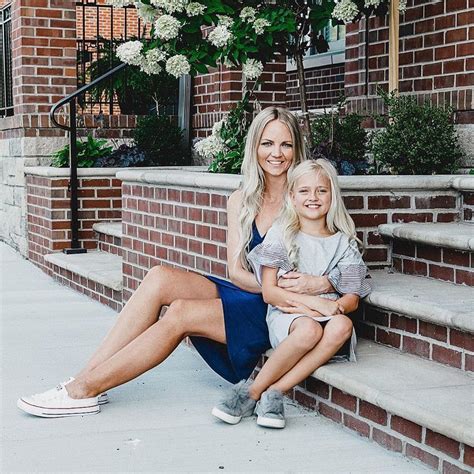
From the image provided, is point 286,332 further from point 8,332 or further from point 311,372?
point 8,332

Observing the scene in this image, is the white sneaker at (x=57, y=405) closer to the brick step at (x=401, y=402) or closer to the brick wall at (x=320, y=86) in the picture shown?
the brick step at (x=401, y=402)

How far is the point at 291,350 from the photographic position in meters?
3.80

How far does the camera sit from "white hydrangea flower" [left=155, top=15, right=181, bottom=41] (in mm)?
5512

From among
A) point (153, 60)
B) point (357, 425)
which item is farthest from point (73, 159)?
point (357, 425)

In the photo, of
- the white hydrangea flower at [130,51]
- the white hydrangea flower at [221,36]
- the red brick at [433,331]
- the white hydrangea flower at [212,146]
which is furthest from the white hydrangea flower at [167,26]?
Result: the red brick at [433,331]

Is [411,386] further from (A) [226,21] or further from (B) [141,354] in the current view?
(A) [226,21]

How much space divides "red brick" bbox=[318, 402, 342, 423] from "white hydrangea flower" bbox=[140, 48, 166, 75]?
2.69 meters

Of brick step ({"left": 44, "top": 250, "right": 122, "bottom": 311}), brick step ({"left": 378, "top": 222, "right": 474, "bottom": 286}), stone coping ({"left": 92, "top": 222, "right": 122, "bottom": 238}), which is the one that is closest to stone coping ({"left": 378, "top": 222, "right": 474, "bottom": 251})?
brick step ({"left": 378, "top": 222, "right": 474, "bottom": 286})

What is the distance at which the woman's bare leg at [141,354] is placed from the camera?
4.10 meters

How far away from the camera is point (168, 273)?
4391mm

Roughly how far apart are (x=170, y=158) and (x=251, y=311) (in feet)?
15.0

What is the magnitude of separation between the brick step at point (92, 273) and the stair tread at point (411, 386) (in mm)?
2917

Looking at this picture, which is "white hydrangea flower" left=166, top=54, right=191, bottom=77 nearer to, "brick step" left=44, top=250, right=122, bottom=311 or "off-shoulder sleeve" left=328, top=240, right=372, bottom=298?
"brick step" left=44, top=250, right=122, bottom=311

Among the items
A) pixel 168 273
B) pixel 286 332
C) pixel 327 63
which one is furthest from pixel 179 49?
pixel 327 63
